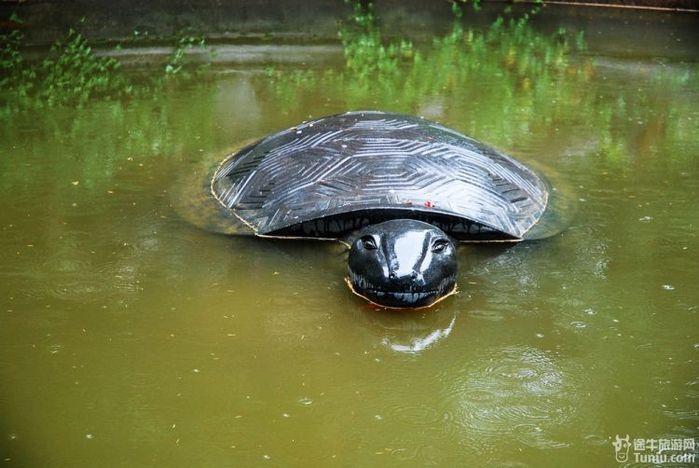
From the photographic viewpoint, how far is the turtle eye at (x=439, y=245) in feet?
13.9

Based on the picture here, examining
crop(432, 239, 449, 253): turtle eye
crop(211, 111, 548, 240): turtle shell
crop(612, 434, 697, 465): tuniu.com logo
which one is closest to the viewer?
crop(612, 434, 697, 465): tuniu.com logo

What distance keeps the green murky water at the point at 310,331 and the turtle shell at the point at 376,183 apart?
18cm

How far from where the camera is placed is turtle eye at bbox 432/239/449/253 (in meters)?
4.23

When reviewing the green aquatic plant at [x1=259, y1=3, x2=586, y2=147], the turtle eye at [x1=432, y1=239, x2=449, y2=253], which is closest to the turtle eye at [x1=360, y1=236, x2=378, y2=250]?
the turtle eye at [x1=432, y1=239, x2=449, y2=253]

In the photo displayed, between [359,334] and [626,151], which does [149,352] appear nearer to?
[359,334]

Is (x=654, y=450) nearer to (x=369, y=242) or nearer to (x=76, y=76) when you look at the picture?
(x=369, y=242)

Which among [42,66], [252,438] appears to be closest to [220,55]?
[42,66]

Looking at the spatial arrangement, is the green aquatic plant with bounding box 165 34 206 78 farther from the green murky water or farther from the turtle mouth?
the turtle mouth

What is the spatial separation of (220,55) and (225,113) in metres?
2.66

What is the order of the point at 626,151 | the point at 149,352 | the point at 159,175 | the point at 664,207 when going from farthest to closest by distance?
the point at 626,151, the point at 159,175, the point at 664,207, the point at 149,352

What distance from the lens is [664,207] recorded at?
18.3 feet

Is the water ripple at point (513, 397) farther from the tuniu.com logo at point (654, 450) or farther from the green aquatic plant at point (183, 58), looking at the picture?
the green aquatic plant at point (183, 58)

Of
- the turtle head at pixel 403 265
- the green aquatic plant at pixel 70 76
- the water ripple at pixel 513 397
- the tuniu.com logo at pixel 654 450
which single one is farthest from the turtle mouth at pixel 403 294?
the green aquatic plant at pixel 70 76

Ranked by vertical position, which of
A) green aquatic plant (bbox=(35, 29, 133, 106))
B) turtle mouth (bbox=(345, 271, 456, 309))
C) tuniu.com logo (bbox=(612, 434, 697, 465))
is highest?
green aquatic plant (bbox=(35, 29, 133, 106))
